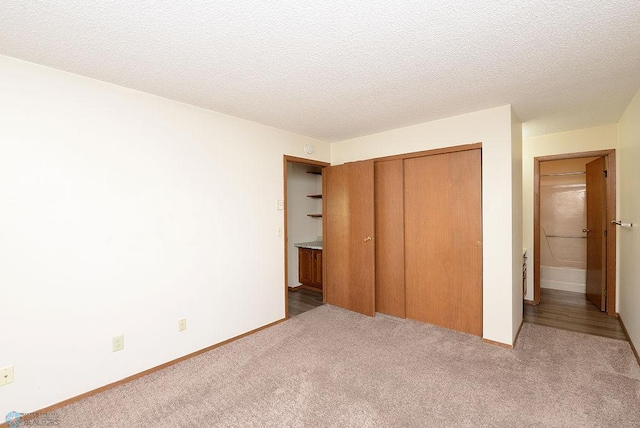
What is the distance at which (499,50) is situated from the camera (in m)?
1.72

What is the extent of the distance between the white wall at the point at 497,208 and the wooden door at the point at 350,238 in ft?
3.81

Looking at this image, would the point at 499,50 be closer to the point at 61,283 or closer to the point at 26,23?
the point at 26,23

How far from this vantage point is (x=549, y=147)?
3.72 meters

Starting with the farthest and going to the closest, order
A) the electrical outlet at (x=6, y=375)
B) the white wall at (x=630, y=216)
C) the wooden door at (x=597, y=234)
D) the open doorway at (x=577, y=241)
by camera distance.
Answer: the wooden door at (x=597, y=234) < the open doorway at (x=577, y=241) < the white wall at (x=630, y=216) < the electrical outlet at (x=6, y=375)

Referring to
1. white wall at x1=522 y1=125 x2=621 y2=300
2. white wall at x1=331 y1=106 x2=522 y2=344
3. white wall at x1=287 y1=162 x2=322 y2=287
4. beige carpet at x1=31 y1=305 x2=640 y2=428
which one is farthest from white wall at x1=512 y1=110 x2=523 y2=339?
white wall at x1=287 y1=162 x2=322 y2=287

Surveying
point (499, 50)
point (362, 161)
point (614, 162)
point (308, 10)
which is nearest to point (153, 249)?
point (308, 10)

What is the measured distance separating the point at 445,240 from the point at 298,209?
2.48 metres

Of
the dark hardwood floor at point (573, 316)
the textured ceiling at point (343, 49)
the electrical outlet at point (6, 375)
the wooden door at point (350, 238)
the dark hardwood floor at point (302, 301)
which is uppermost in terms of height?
Result: the textured ceiling at point (343, 49)

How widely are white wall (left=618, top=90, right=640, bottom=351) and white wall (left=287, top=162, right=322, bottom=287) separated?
390 cm

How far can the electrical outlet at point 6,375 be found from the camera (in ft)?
5.71

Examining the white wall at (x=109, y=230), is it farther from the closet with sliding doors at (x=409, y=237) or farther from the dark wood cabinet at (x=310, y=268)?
the dark wood cabinet at (x=310, y=268)

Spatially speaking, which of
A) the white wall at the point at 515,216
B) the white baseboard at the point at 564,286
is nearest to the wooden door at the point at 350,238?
the white wall at the point at 515,216

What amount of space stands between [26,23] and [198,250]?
5.97 ft

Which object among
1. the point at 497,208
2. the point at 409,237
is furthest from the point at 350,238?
the point at 497,208
